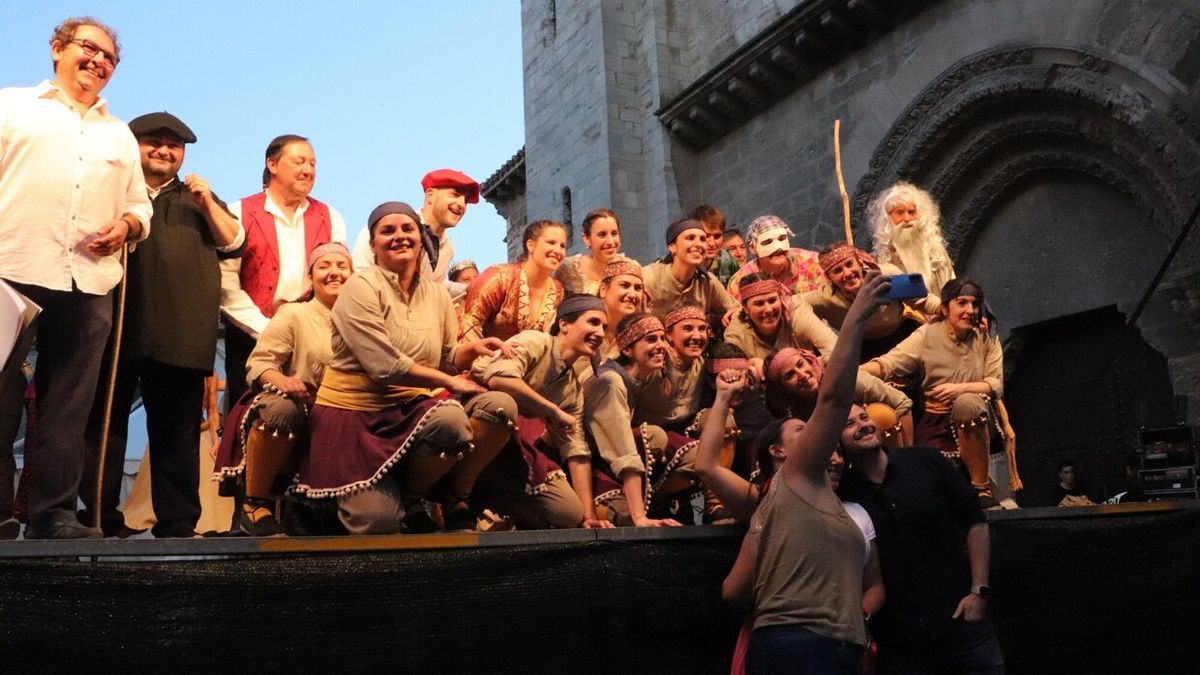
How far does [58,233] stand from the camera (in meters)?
4.45

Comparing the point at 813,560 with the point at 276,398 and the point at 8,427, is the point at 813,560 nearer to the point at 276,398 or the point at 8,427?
the point at 276,398

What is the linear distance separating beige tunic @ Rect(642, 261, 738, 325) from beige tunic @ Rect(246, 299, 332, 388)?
6.96 feet

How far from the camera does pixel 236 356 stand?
5.61m

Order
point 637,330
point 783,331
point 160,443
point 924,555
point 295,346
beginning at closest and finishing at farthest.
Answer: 1. point 924,555
2. point 160,443
3. point 295,346
4. point 637,330
5. point 783,331

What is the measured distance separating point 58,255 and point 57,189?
27 centimetres

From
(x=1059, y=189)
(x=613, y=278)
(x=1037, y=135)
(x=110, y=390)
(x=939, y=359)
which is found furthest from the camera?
(x=1059, y=189)

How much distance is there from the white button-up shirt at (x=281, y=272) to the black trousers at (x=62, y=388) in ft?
3.16

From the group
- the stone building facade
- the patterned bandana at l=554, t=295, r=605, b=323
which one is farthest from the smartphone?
the stone building facade

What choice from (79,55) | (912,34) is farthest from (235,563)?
(912,34)

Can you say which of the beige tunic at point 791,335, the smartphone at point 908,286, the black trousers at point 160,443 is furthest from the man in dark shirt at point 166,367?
the smartphone at point 908,286

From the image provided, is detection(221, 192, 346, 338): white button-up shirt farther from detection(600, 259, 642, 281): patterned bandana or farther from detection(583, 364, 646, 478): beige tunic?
detection(583, 364, 646, 478): beige tunic

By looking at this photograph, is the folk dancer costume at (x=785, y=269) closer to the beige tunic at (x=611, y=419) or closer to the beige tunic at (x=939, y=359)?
the beige tunic at (x=939, y=359)

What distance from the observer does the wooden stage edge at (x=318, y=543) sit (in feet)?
12.4

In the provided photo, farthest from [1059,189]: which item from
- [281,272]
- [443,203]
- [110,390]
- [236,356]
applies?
[110,390]
